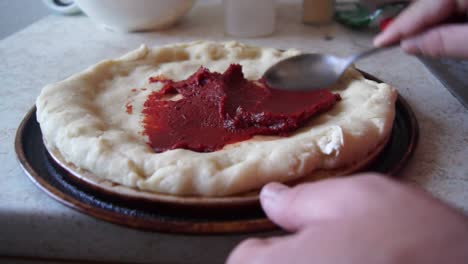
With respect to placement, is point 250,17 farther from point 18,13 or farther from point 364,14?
point 18,13

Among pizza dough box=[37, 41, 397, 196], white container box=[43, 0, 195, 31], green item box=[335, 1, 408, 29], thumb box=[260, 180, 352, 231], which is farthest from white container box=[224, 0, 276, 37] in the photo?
thumb box=[260, 180, 352, 231]

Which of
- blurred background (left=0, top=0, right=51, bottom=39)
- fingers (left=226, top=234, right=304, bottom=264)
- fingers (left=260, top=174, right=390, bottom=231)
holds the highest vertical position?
fingers (left=260, top=174, right=390, bottom=231)

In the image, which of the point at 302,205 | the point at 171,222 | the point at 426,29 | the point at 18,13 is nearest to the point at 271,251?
the point at 302,205

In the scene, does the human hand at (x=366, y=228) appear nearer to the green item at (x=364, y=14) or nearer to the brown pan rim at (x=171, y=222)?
the brown pan rim at (x=171, y=222)

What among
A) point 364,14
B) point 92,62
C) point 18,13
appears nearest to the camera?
point 92,62

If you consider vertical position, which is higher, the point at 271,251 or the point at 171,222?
the point at 271,251

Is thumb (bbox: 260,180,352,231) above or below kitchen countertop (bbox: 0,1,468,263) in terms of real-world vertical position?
above

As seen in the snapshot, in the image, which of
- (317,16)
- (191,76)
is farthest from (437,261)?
(317,16)

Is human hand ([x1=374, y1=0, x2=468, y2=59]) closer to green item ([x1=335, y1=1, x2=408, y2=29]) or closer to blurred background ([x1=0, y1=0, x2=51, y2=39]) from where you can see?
green item ([x1=335, y1=1, x2=408, y2=29])
